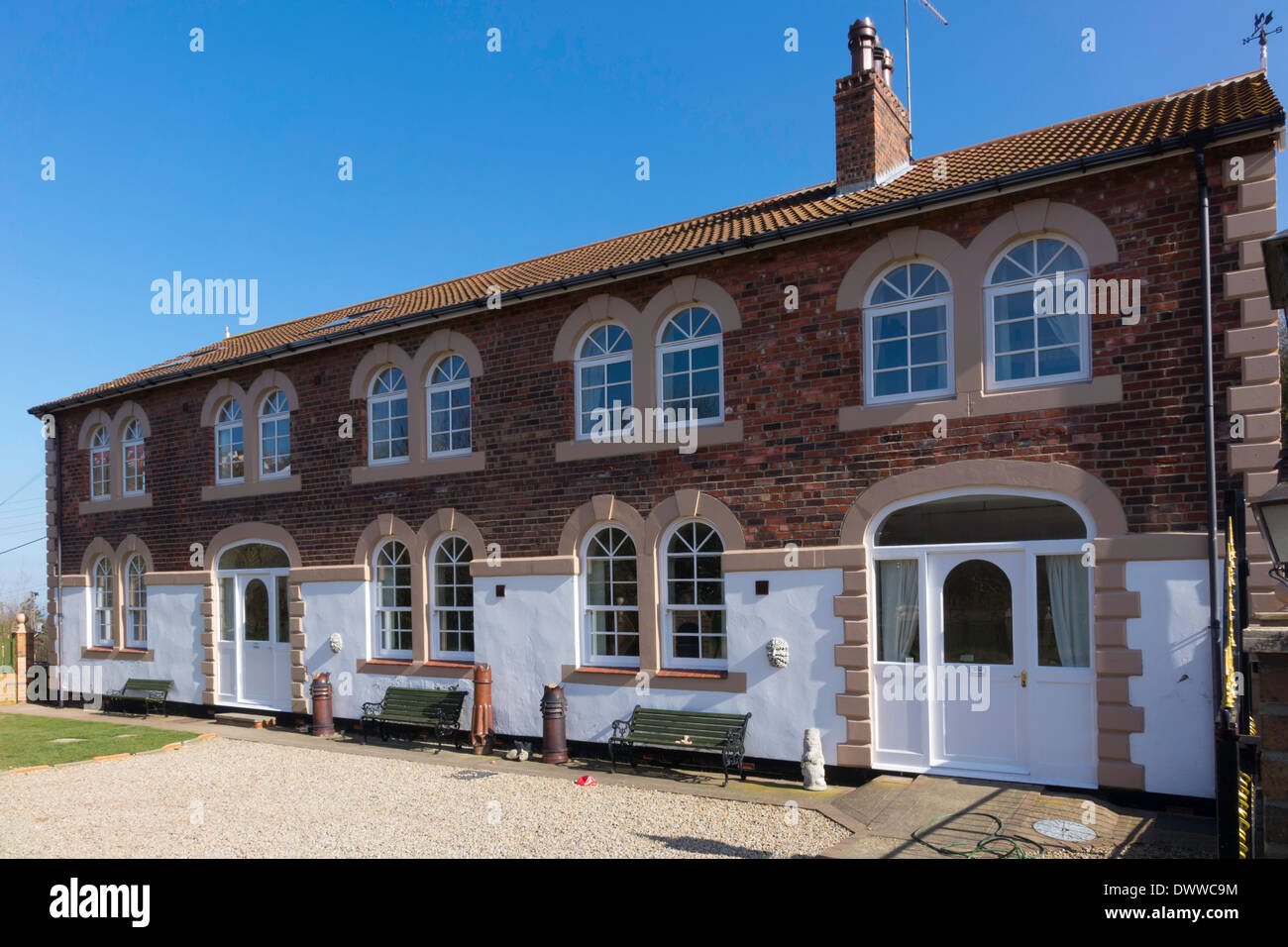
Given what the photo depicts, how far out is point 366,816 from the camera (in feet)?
28.8

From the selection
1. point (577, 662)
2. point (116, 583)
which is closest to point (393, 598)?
point (577, 662)

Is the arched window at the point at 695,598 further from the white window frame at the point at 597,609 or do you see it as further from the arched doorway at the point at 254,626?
the arched doorway at the point at 254,626

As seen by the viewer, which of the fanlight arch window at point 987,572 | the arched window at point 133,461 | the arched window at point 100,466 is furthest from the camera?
the arched window at point 100,466

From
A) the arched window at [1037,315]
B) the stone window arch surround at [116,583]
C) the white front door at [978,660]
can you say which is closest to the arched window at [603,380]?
the white front door at [978,660]

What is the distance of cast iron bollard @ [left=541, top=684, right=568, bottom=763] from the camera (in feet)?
37.0

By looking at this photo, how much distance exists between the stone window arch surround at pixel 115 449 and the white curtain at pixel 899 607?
13576mm

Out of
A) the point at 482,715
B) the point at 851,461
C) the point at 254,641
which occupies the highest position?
the point at 851,461

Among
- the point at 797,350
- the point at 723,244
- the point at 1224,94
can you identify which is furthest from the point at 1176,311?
the point at 723,244

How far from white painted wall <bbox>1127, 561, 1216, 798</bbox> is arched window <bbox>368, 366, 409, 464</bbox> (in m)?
9.67

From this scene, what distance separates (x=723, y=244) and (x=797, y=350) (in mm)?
1473

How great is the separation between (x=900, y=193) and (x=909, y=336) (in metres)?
1.58

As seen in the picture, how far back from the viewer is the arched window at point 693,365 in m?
10.7

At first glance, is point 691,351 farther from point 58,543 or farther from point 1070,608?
point 58,543
